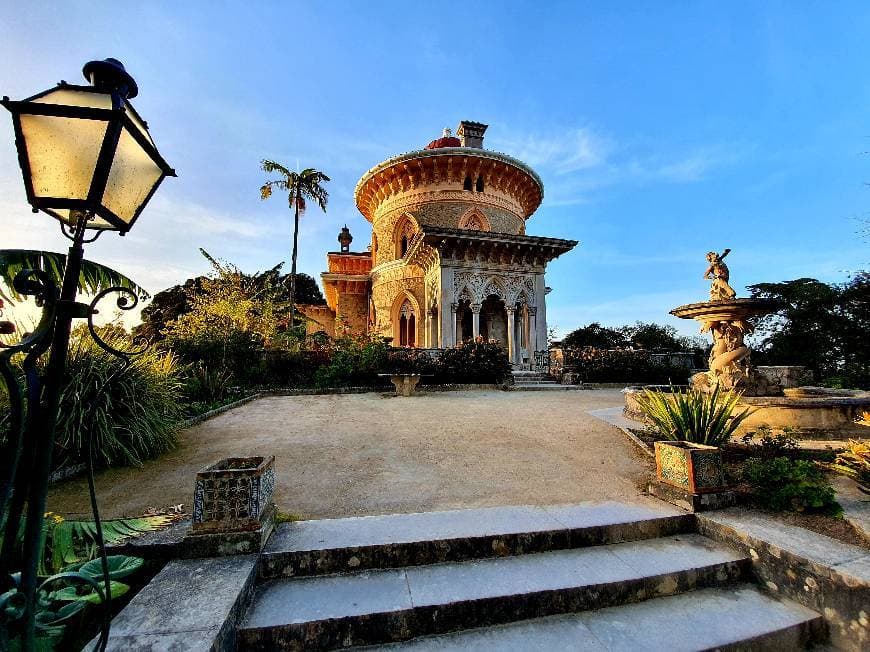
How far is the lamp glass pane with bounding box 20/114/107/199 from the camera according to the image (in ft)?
4.96

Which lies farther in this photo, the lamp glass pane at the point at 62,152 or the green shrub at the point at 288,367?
the green shrub at the point at 288,367

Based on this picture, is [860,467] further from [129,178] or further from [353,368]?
[353,368]

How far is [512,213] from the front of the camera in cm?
2152

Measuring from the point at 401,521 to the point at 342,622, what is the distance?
2.91ft

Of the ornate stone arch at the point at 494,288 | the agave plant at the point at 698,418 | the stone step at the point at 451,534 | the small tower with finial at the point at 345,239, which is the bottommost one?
the stone step at the point at 451,534

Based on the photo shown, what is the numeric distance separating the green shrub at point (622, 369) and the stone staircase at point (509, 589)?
13.8m

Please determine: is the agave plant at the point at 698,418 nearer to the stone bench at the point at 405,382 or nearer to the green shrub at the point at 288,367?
the stone bench at the point at 405,382

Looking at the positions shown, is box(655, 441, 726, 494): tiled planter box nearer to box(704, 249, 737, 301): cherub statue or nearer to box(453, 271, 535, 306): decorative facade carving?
box(704, 249, 737, 301): cherub statue

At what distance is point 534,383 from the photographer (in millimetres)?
15312

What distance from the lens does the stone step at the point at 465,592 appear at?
207cm

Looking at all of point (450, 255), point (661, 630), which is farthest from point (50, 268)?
point (450, 255)

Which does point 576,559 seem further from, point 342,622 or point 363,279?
point 363,279

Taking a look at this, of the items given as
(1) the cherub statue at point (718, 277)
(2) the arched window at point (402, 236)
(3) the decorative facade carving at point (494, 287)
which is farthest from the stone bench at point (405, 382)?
(2) the arched window at point (402, 236)

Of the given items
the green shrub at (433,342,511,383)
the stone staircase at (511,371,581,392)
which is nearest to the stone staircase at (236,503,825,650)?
the stone staircase at (511,371,581,392)
